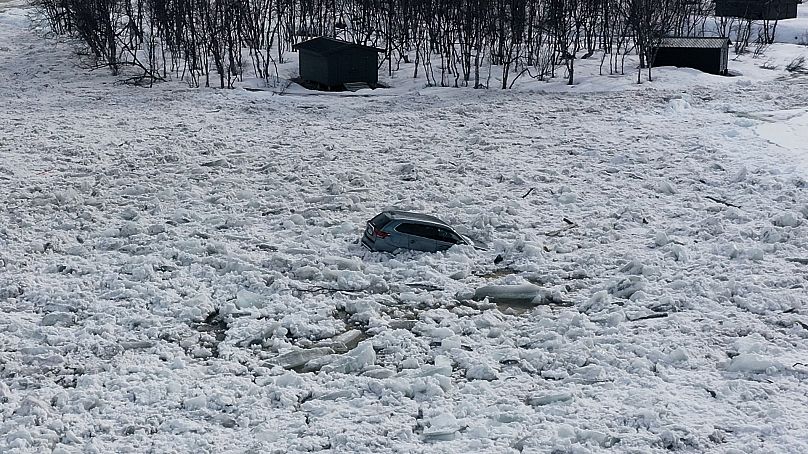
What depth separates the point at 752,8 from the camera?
46594 mm

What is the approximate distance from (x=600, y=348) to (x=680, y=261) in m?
3.92

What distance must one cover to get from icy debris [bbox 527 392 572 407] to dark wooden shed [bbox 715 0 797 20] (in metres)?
38.5

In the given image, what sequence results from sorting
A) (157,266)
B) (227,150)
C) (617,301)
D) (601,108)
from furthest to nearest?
(601,108)
(227,150)
(157,266)
(617,301)

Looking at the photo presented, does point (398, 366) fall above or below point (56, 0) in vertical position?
below

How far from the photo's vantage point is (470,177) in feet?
70.4

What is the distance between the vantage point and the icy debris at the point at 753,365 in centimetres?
1258

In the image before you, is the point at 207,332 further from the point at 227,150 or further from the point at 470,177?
the point at 227,150

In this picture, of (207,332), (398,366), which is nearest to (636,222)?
(398,366)

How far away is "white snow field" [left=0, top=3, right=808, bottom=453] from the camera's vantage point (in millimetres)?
11477

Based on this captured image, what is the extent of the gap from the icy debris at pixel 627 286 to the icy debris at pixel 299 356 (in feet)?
16.5

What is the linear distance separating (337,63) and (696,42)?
45.2 feet

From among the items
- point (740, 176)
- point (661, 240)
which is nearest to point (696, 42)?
point (740, 176)

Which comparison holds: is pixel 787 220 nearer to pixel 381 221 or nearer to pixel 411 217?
pixel 411 217

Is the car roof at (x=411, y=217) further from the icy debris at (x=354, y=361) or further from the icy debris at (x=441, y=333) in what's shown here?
the icy debris at (x=354, y=361)
